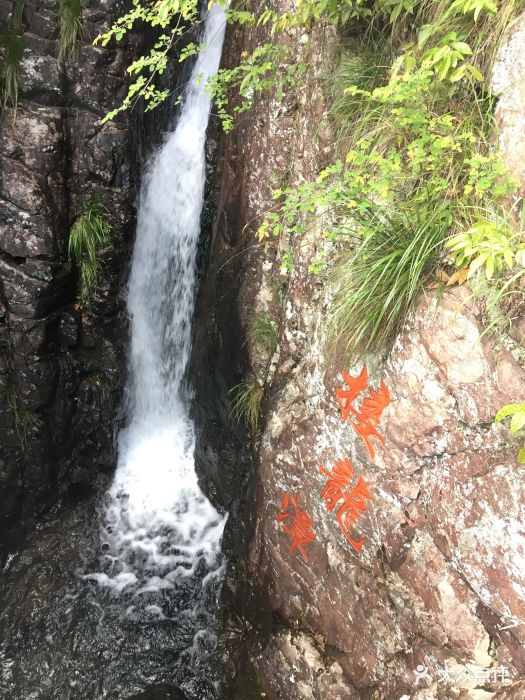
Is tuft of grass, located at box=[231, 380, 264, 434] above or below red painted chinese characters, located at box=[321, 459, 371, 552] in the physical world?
above

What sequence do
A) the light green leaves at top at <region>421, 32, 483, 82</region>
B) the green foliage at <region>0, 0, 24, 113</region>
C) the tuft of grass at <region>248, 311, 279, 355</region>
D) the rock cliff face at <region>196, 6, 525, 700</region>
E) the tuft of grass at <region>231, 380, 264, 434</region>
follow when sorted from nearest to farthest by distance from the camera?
the light green leaves at top at <region>421, 32, 483, 82</region>
the rock cliff face at <region>196, 6, 525, 700</region>
the tuft of grass at <region>248, 311, 279, 355</region>
the tuft of grass at <region>231, 380, 264, 434</region>
the green foliage at <region>0, 0, 24, 113</region>

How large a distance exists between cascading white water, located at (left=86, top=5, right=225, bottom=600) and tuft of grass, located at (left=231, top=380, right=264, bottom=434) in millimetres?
1434

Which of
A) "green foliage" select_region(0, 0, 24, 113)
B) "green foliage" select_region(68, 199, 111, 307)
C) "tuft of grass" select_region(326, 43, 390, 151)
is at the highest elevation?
"green foliage" select_region(0, 0, 24, 113)

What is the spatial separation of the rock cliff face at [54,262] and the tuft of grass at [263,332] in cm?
195

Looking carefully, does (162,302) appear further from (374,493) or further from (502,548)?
(502,548)

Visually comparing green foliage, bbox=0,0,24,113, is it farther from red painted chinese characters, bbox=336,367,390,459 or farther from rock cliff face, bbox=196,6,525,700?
red painted chinese characters, bbox=336,367,390,459

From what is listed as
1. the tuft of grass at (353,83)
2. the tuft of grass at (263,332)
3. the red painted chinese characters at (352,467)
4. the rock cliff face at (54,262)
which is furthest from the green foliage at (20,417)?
the tuft of grass at (353,83)

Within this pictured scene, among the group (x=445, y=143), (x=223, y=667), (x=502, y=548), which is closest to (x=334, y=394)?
(x=502, y=548)

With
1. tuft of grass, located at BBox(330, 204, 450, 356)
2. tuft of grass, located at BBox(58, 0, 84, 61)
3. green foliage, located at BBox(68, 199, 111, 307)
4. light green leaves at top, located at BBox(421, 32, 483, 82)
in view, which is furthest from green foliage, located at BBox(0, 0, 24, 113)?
light green leaves at top, located at BBox(421, 32, 483, 82)

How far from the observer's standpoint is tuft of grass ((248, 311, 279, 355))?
13.6ft

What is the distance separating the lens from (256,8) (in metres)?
4.20

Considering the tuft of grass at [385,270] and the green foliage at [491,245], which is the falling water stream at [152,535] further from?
the green foliage at [491,245]

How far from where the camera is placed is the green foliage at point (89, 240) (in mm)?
5125

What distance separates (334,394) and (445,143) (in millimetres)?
1588
